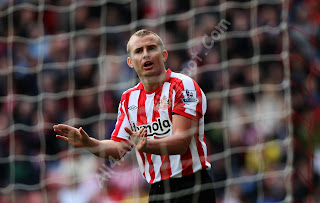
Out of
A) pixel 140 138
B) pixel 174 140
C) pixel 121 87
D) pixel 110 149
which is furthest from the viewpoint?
pixel 121 87

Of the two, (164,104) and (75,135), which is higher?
(164,104)

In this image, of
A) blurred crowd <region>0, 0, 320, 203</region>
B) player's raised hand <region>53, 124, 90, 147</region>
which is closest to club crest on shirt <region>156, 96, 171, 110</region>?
player's raised hand <region>53, 124, 90, 147</region>

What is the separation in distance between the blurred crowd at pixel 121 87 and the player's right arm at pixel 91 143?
1.47 meters

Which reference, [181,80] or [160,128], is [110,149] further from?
[181,80]

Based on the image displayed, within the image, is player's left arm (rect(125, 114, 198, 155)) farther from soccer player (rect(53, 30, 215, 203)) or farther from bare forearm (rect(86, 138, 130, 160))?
bare forearm (rect(86, 138, 130, 160))

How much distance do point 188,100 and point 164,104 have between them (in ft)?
0.48

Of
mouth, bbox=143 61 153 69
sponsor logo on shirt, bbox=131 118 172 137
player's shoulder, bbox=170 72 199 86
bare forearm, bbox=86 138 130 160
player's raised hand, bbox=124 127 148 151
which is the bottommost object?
bare forearm, bbox=86 138 130 160

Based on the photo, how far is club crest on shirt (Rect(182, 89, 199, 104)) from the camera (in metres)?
2.60

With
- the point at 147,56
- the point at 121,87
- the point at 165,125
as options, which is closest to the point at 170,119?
the point at 165,125

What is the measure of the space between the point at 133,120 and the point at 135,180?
1.91m

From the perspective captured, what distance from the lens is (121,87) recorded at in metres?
4.44

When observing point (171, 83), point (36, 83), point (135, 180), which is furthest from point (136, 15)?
point (171, 83)

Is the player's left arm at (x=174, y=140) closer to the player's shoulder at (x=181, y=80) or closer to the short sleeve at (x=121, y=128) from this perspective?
the player's shoulder at (x=181, y=80)

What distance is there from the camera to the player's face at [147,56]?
2.67m
